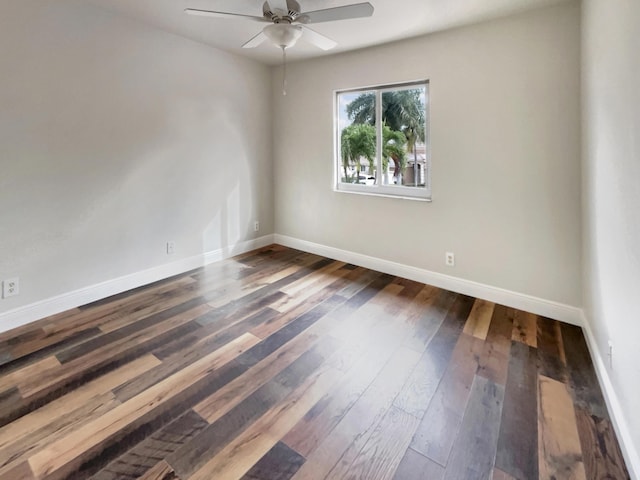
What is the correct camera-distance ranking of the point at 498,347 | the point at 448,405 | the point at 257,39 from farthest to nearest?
1. the point at 257,39
2. the point at 498,347
3. the point at 448,405

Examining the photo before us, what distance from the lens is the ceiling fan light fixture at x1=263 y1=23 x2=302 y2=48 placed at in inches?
87.4

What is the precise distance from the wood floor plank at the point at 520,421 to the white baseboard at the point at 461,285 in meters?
0.67

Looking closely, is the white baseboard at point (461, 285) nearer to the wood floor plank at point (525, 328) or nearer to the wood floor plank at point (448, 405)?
the wood floor plank at point (525, 328)

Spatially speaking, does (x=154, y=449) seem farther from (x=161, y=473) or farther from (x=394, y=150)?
(x=394, y=150)

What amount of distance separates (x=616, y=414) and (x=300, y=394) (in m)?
1.50

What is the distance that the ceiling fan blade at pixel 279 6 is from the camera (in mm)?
1977

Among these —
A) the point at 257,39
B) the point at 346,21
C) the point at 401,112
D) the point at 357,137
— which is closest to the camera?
the point at 257,39

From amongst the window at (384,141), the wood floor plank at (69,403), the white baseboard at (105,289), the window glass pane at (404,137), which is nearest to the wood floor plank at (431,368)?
the window at (384,141)

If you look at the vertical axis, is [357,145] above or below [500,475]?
above

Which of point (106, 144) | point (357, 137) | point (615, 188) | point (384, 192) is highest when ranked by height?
point (357, 137)

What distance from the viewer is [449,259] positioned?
10.2 feet

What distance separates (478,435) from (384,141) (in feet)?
9.22

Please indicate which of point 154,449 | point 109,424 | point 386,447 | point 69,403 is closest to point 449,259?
point 386,447

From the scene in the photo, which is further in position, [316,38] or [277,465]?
[316,38]
